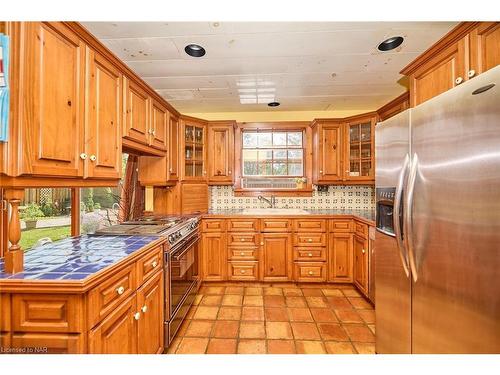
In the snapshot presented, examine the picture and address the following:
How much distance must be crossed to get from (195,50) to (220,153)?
1496 mm

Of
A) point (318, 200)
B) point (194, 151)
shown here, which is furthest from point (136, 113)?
point (318, 200)

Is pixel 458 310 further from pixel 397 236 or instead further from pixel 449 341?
pixel 397 236

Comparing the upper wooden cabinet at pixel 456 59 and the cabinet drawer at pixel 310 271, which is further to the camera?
the cabinet drawer at pixel 310 271

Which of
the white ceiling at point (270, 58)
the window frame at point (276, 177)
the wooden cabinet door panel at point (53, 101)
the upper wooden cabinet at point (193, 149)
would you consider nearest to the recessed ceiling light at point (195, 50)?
the white ceiling at point (270, 58)

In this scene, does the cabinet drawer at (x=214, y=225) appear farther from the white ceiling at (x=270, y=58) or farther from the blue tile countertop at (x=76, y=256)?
the white ceiling at (x=270, y=58)

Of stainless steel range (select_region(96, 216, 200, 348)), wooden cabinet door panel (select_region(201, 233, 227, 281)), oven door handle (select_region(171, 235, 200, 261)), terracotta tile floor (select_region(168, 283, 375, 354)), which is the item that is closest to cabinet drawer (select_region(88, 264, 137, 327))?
stainless steel range (select_region(96, 216, 200, 348))

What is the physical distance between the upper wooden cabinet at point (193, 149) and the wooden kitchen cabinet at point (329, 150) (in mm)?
1577

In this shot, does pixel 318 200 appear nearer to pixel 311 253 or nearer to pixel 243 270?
pixel 311 253

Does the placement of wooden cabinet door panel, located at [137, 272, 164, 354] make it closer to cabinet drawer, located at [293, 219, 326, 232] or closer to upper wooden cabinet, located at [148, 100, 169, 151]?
upper wooden cabinet, located at [148, 100, 169, 151]

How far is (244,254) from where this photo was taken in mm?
3012

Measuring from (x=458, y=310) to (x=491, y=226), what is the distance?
1.33 ft

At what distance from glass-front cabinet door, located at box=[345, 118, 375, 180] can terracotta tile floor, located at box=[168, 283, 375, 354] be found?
4.76 feet

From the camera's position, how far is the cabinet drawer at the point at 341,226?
294 cm
